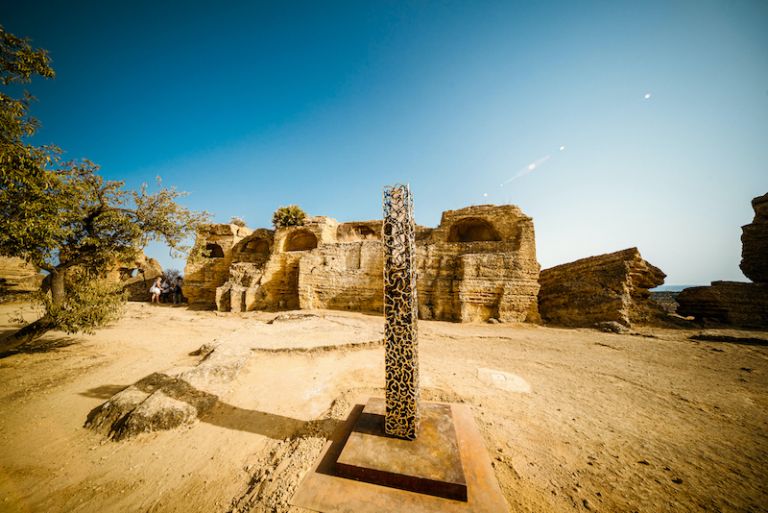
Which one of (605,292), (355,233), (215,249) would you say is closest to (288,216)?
(355,233)

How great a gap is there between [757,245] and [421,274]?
56.7 feet

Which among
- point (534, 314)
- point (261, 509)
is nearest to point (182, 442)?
point (261, 509)

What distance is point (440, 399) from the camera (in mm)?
4320

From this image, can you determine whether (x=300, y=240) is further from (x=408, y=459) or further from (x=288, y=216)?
(x=408, y=459)

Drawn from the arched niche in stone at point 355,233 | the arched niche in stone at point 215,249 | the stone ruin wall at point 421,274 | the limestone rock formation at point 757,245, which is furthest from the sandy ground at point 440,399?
the arched niche in stone at point 215,249

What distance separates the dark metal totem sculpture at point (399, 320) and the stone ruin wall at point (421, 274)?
9.03 metres

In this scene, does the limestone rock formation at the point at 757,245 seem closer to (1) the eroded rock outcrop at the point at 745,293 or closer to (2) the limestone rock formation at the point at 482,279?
(1) the eroded rock outcrop at the point at 745,293

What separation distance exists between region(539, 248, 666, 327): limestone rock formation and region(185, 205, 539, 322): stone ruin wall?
2.12 metres

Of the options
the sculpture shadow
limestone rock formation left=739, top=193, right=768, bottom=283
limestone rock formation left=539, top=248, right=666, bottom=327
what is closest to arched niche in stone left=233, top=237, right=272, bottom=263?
the sculpture shadow

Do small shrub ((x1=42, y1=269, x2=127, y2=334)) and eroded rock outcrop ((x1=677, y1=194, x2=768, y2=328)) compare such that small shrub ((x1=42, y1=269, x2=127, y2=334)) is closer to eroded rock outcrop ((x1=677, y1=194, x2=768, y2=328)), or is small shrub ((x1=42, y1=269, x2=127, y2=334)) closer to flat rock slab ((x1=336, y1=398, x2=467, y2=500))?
flat rock slab ((x1=336, y1=398, x2=467, y2=500))

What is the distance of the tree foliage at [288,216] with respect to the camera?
18.3 metres

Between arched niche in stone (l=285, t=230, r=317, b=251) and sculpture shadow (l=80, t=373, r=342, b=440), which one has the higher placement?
arched niche in stone (l=285, t=230, r=317, b=251)

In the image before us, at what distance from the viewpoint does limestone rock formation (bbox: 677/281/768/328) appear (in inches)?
415

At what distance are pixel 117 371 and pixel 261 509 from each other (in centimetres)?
614
